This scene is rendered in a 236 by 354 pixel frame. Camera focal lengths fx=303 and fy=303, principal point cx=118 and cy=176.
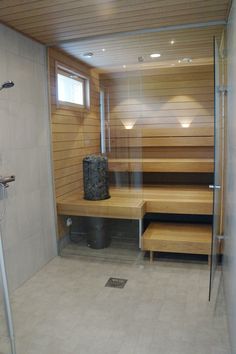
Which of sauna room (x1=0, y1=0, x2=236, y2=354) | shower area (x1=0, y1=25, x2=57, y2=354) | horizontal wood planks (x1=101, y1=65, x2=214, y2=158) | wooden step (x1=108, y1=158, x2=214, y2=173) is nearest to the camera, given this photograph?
sauna room (x1=0, y1=0, x2=236, y2=354)

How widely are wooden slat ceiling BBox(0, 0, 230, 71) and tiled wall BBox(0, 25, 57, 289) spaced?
26 centimetres

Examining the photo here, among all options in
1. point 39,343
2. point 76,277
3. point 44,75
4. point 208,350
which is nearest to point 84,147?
point 44,75

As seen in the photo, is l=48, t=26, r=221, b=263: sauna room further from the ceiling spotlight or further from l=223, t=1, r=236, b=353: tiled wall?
l=223, t=1, r=236, b=353: tiled wall

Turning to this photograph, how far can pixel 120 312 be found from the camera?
239 cm

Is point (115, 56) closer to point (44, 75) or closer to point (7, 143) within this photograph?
point (44, 75)

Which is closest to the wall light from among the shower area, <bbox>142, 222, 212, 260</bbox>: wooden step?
<bbox>142, 222, 212, 260</bbox>: wooden step

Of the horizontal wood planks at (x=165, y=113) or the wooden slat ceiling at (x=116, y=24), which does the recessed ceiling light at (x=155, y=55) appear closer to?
the wooden slat ceiling at (x=116, y=24)

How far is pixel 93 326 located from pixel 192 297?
904 millimetres

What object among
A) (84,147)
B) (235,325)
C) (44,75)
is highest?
(44,75)

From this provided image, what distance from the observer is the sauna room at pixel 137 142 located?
11.0ft

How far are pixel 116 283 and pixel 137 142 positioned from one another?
2.09 meters

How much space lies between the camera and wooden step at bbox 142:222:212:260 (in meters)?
3.20

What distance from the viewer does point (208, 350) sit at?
1.94 meters

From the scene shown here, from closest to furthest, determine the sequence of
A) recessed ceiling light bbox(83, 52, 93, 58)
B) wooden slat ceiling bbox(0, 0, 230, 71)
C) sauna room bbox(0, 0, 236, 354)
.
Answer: sauna room bbox(0, 0, 236, 354) → wooden slat ceiling bbox(0, 0, 230, 71) → recessed ceiling light bbox(83, 52, 93, 58)
